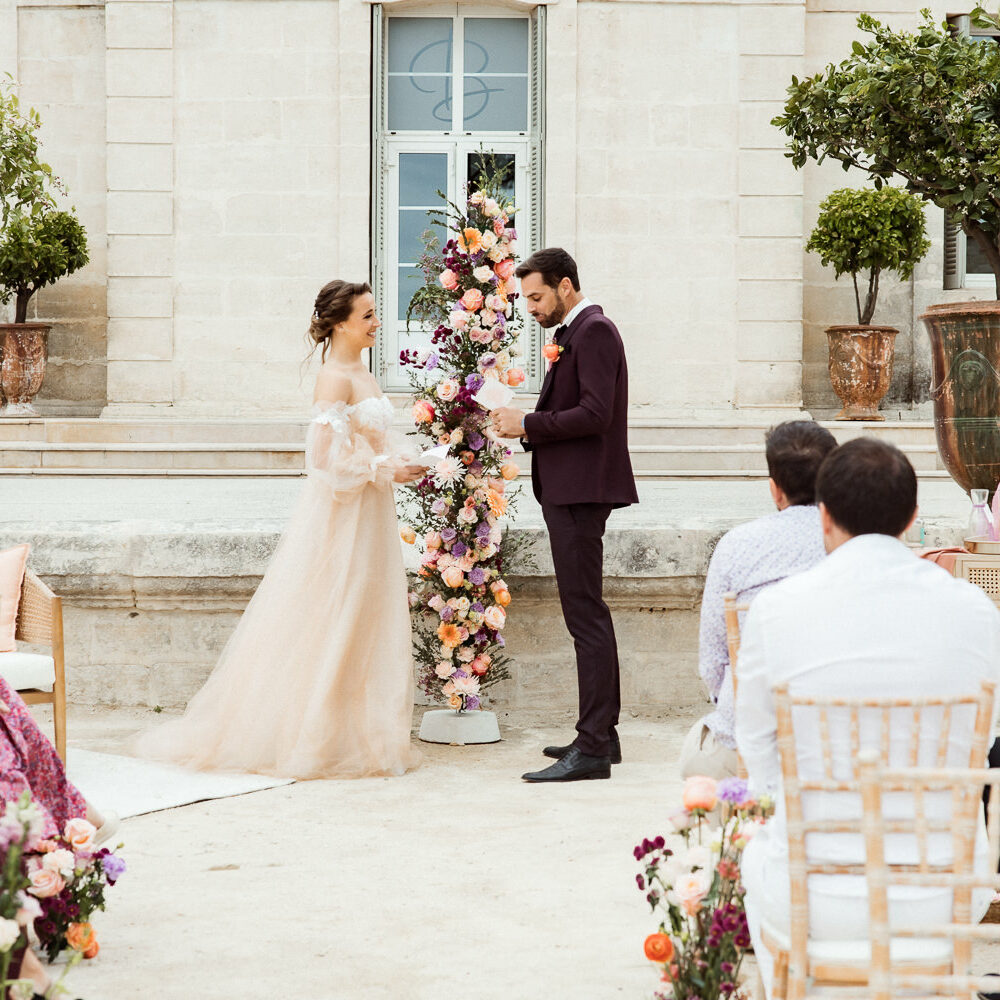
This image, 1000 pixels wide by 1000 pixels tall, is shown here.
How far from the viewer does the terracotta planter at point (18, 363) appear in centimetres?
1138

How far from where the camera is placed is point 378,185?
468 inches

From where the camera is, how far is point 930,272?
12.2m

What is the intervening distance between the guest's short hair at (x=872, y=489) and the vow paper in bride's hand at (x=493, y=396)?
290cm

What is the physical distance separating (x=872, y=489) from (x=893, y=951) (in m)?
0.67

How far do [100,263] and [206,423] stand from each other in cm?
210

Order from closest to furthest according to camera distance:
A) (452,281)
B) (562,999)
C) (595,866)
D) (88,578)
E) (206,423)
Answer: (562,999), (595,866), (452,281), (88,578), (206,423)

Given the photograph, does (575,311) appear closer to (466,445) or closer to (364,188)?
(466,445)

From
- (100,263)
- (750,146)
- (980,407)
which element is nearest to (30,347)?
(100,263)

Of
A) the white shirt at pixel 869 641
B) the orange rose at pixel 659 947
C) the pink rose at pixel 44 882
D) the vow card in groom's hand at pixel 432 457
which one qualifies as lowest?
the orange rose at pixel 659 947

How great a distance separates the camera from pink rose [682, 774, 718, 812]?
2.41 m

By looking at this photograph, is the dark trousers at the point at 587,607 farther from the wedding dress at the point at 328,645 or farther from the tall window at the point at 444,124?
the tall window at the point at 444,124

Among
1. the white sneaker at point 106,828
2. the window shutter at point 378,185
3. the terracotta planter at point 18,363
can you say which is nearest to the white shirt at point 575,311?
the white sneaker at point 106,828

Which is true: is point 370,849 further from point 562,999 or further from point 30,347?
point 30,347

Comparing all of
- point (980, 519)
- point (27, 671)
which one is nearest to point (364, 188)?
point (27, 671)
